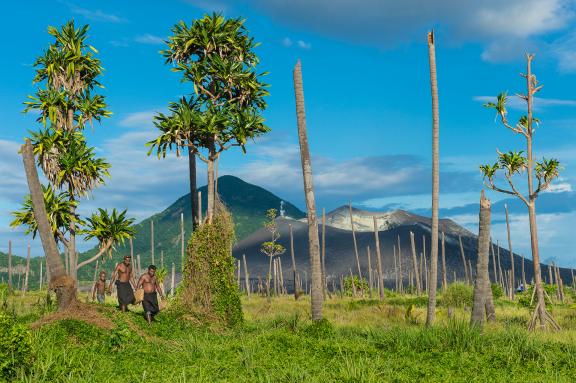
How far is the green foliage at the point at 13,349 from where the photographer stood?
1276 cm

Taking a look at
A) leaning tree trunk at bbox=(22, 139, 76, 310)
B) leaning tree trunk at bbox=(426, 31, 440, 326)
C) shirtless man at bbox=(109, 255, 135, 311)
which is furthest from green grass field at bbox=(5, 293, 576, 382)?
leaning tree trunk at bbox=(426, 31, 440, 326)

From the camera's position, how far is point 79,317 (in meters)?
19.9

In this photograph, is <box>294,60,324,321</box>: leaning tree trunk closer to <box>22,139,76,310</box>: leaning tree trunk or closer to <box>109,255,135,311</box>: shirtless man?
<box>109,255,135,311</box>: shirtless man

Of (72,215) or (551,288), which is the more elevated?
(72,215)

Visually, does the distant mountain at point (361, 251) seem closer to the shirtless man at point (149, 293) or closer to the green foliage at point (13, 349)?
the shirtless man at point (149, 293)

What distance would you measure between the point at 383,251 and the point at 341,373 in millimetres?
114471

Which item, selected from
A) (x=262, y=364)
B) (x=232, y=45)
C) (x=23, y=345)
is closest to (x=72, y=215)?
(x=232, y=45)

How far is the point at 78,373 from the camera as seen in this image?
1310cm

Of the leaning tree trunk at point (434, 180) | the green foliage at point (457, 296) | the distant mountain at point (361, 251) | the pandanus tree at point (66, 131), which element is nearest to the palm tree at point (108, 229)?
the pandanus tree at point (66, 131)

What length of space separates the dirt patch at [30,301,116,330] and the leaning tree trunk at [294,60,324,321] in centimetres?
660

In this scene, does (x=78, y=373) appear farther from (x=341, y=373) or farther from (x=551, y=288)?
(x=551, y=288)

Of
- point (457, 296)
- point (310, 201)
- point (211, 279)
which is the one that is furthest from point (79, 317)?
point (457, 296)

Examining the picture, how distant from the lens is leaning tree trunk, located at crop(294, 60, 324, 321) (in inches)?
832

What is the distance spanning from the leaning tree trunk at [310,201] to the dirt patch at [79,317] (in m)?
6.60
